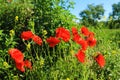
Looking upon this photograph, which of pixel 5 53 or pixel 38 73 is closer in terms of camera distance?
pixel 38 73

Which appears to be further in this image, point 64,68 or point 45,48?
point 45,48

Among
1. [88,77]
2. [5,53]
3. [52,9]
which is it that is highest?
[52,9]

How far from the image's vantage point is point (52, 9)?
7547mm

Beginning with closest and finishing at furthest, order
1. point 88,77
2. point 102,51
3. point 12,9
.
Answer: point 88,77 < point 102,51 < point 12,9

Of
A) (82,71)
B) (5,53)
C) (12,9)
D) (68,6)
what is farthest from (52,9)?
(82,71)

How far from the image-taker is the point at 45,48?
7160 millimetres

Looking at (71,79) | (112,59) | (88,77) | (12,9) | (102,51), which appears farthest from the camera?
(12,9)

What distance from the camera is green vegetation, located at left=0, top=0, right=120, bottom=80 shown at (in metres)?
5.94

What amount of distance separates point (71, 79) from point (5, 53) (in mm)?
1412

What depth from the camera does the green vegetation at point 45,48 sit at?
5.94m

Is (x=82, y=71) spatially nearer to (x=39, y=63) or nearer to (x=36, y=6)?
(x=39, y=63)

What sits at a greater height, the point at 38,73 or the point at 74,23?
the point at 74,23

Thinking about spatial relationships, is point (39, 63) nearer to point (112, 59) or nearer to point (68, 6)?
point (112, 59)

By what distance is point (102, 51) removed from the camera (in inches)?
295
